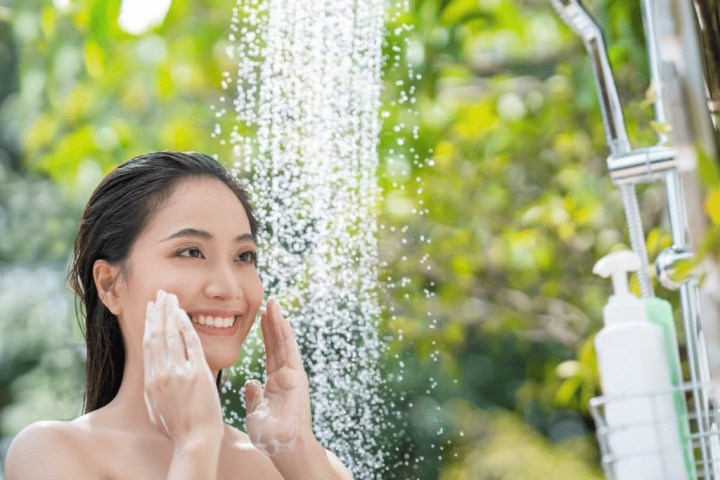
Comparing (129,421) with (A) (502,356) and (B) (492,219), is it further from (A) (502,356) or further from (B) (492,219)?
(A) (502,356)

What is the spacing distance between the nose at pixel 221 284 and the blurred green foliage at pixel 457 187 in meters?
0.78

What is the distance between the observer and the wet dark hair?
3.51 feet

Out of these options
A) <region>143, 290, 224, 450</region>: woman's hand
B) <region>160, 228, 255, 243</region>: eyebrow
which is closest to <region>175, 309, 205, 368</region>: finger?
<region>143, 290, 224, 450</region>: woman's hand

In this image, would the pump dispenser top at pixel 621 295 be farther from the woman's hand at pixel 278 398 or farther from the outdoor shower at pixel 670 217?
the woman's hand at pixel 278 398

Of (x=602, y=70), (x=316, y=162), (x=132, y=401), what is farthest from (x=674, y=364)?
(x=316, y=162)

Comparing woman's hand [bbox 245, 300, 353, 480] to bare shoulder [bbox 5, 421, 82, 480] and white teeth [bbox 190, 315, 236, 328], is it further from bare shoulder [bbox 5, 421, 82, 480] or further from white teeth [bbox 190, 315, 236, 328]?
bare shoulder [bbox 5, 421, 82, 480]

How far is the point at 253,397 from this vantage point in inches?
42.6

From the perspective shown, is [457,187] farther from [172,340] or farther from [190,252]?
[172,340]

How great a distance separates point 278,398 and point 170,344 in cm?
17

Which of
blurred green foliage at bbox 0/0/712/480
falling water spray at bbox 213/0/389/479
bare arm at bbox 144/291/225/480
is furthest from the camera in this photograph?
blurred green foliage at bbox 0/0/712/480

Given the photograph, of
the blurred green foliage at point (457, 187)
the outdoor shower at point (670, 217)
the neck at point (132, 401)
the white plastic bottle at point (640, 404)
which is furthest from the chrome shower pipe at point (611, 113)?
the blurred green foliage at point (457, 187)

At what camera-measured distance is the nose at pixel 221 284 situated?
1.03m

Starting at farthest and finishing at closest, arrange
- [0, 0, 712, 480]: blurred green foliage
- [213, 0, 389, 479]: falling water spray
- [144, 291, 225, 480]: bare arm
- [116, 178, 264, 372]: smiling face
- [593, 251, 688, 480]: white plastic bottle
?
[0, 0, 712, 480]: blurred green foliage → [213, 0, 389, 479]: falling water spray → [116, 178, 264, 372]: smiling face → [144, 291, 225, 480]: bare arm → [593, 251, 688, 480]: white plastic bottle

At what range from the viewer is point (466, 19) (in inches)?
76.9
